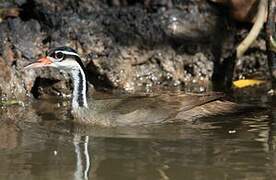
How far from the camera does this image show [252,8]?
34.8 ft

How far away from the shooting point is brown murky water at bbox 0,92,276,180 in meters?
6.38

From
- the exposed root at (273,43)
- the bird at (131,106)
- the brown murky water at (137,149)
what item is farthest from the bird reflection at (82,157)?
the exposed root at (273,43)

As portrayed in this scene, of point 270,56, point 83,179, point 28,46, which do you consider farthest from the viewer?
point 28,46

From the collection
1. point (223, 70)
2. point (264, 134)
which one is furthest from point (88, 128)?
point (223, 70)

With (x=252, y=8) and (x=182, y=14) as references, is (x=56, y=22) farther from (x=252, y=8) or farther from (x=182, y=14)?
(x=252, y=8)

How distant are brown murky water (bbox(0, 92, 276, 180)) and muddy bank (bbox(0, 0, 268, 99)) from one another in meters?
1.21

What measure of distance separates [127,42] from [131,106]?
6.32 ft

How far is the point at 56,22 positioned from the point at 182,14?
1646 mm

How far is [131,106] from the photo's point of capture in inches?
340

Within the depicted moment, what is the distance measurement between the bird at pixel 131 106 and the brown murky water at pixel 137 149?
181 mm

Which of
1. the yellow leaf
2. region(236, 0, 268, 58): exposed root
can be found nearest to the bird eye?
the yellow leaf

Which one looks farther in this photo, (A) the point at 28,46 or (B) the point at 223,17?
(B) the point at 223,17

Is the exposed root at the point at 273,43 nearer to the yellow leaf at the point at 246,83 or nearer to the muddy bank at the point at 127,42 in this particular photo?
the yellow leaf at the point at 246,83

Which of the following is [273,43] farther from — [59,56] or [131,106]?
[59,56]
